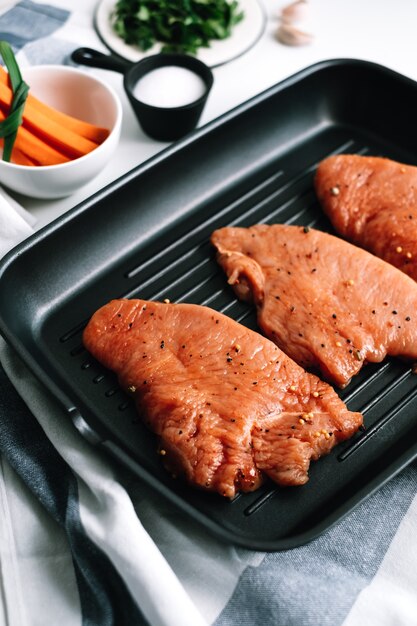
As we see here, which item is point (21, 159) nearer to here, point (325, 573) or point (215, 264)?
point (215, 264)

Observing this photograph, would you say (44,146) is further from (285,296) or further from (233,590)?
(233,590)

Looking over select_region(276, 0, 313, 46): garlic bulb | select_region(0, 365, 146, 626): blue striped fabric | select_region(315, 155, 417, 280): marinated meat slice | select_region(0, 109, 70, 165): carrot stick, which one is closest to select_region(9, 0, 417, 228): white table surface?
select_region(276, 0, 313, 46): garlic bulb

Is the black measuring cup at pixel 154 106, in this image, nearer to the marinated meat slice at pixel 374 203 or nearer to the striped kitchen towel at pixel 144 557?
the marinated meat slice at pixel 374 203

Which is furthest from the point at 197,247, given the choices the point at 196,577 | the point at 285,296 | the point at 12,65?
the point at 196,577

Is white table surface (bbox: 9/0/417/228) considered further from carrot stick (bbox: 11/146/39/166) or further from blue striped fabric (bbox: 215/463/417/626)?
blue striped fabric (bbox: 215/463/417/626)

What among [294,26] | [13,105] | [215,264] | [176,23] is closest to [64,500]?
[215,264]

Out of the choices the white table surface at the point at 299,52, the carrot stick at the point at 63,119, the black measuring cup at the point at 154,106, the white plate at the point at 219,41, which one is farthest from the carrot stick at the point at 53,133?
the white plate at the point at 219,41
